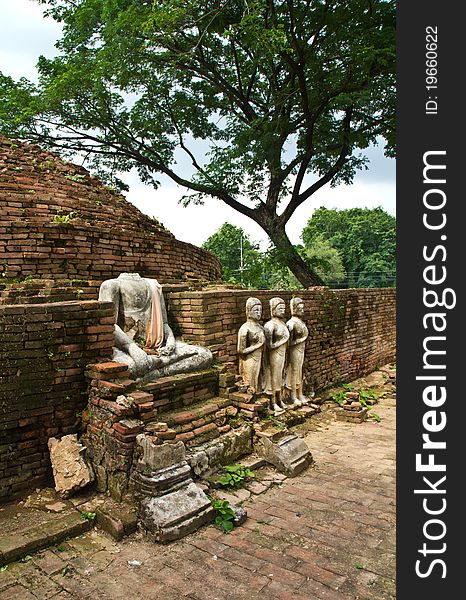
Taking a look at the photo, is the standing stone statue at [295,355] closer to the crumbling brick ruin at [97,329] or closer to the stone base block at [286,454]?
the crumbling brick ruin at [97,329]

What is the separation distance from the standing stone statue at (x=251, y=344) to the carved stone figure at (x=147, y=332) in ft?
2.16

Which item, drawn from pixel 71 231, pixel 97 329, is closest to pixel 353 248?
pixel 71 231

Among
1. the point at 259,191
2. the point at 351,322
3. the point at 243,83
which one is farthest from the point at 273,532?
the point at 243,83

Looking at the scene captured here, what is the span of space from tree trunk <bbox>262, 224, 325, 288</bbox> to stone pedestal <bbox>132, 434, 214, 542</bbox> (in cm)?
960

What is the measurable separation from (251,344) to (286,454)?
156 cm

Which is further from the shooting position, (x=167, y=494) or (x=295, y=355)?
(x=295, y=355)

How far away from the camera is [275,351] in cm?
604

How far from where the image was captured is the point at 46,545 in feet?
9.67

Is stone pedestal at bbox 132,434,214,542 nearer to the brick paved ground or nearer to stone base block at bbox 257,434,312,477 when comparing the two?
the brick paved ground

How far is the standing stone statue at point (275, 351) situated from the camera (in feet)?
19.6

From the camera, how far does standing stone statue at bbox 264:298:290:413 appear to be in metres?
5.98

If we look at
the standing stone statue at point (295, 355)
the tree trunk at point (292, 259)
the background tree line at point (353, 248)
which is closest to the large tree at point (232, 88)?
the tree trunk at point (292, 259)

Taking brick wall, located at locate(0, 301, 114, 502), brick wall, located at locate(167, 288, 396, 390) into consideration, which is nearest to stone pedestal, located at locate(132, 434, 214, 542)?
brick wall, located at locate(0, 301, 114, 502)

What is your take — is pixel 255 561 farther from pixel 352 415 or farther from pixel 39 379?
pixel 352 415
